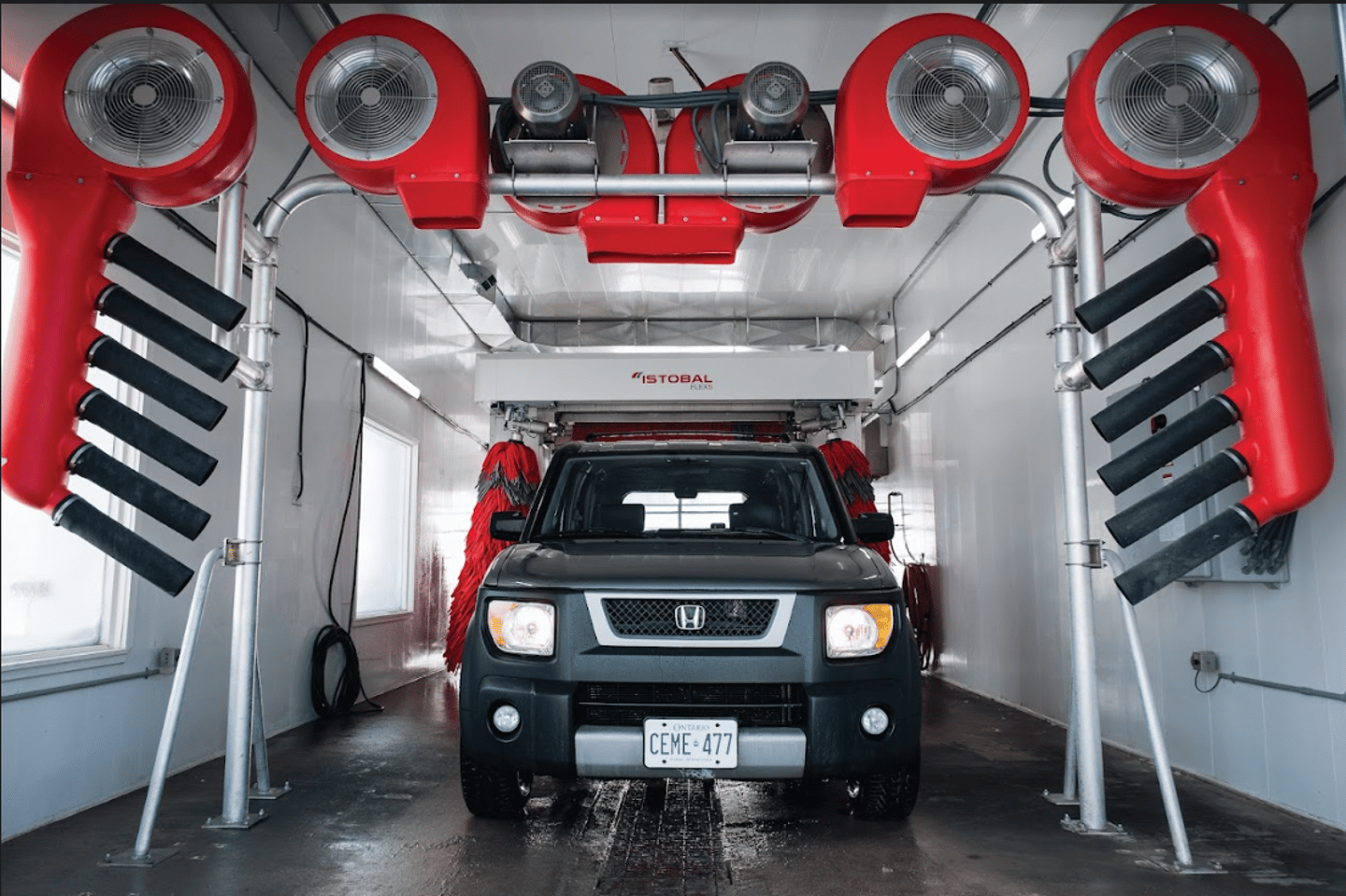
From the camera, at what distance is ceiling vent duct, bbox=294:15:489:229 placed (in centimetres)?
340

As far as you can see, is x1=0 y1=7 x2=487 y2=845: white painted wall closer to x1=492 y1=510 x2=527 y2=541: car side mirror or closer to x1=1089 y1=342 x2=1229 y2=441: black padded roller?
x1=492 y1=510 x2=527 y2=541: car side mirror

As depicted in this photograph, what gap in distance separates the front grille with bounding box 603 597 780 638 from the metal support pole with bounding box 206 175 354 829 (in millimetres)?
1467

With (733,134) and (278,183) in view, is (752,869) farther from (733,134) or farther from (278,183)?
(278,183)

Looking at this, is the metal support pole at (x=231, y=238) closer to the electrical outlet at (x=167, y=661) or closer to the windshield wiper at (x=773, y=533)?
the electrical outlet at (x=167, y=661)

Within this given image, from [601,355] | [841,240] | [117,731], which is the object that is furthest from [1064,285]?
[841,240]

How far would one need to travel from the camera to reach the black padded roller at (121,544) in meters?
2.96

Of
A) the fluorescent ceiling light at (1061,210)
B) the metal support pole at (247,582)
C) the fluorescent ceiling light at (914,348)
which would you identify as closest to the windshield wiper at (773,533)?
the metal support pole at (247,582)

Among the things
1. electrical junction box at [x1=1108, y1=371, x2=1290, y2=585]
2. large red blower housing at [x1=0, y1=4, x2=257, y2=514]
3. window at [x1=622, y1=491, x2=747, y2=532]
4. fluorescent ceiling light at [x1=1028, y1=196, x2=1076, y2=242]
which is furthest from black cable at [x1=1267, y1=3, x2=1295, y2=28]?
large red blower housing at [x1=0, y1=4, x2=257, y2=514]

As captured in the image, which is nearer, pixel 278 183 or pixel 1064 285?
pixel 1064 285

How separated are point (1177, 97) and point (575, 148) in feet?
6.93

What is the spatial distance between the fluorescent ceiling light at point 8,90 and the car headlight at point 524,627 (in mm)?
2505

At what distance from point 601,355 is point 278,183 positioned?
8.08 ft

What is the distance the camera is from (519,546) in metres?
3.66

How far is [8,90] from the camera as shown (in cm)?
339
